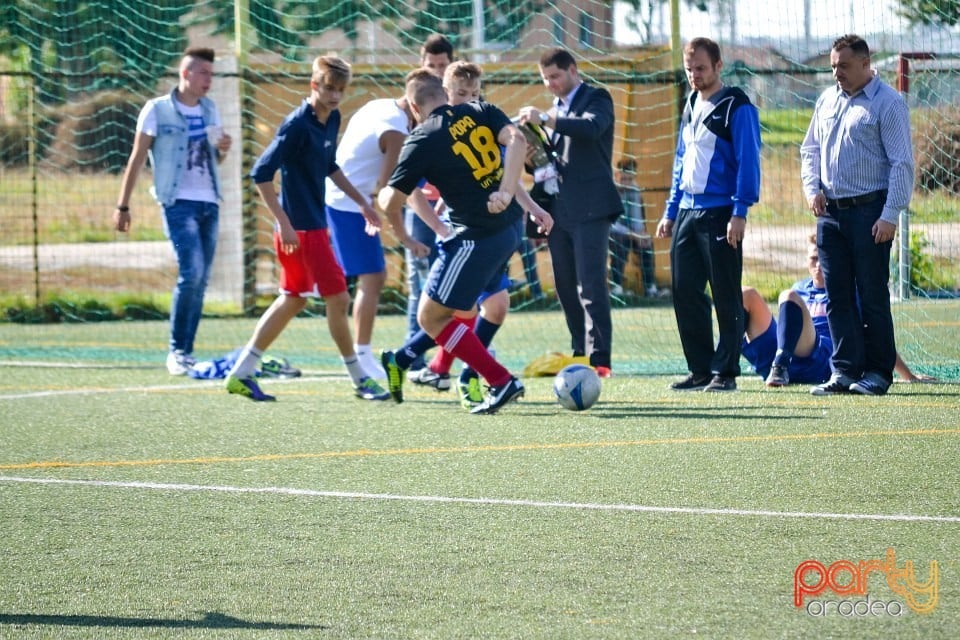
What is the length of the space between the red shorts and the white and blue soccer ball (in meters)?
1.47

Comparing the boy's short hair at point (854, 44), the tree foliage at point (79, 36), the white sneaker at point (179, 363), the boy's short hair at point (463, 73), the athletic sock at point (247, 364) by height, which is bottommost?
the white sneaker at point (179, 363)

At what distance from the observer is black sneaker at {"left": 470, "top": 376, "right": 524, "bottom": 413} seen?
26.6 feet

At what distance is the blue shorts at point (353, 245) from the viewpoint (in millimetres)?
9672

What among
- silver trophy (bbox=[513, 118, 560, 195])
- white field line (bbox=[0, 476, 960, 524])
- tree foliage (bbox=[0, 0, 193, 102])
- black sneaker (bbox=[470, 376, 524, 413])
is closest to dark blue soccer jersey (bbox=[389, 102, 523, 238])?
black sneaker (bbox=[470, 376, 524, 413])

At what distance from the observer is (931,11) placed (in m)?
11.2

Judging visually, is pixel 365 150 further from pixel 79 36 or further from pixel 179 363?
pixel 79 36

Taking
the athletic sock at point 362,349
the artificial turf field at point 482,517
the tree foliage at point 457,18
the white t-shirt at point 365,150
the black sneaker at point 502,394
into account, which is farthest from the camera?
the tree foliage at point 457,18

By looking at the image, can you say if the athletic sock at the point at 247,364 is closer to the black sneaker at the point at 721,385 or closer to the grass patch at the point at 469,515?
the grass patch at the point at 469,515

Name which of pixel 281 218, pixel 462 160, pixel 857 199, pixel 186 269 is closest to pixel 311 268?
pixel 281 218

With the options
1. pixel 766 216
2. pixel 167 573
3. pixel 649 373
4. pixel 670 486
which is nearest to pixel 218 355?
pixel 649 373

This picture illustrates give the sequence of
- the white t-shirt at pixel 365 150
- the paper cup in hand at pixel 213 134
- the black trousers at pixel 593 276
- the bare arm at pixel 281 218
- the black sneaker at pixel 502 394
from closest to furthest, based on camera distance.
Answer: the black sneaker at pixel 502 394 → the bare arm at pixel 281 218 → the white t-shirt at pixel 365 150 → the black trousers at pixel 593 276 → the paper cup in hand at pixel 213 134

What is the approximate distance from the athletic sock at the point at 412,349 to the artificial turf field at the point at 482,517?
27cm

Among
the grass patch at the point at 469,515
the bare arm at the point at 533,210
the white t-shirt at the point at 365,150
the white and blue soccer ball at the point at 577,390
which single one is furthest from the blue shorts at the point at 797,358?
the white t-shirt at the point at 365,150

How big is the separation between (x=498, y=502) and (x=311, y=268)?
3456 mm
